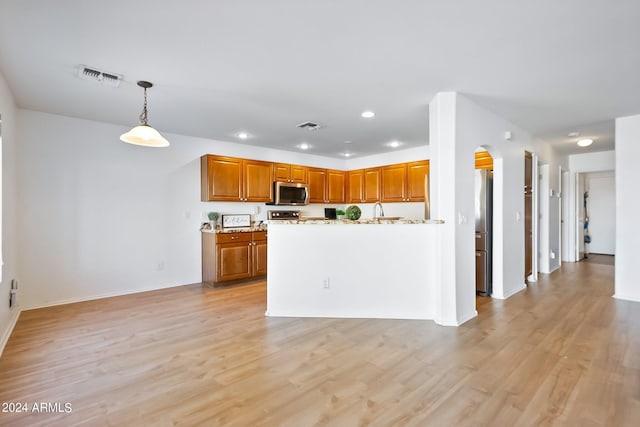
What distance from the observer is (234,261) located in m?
4.94

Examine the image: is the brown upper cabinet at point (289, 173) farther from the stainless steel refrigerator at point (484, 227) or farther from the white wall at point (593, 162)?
the white wall at point (593, 162)

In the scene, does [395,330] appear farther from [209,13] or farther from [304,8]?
[209,13]

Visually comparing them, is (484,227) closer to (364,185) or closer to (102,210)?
(364,185)

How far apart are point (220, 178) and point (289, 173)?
143cm

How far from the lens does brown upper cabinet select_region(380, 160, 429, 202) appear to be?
5.77 metres

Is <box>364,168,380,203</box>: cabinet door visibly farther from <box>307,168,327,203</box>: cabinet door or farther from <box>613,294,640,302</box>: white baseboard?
<box>613,294,640,302</box>: white baseboard

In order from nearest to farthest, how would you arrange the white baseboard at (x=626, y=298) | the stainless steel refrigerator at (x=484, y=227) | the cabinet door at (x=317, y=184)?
the white baseboard at (x=626, y=298), the stainless steel refrigerator at (x=484, y=227), the cabinet door at (x=317, y=184)

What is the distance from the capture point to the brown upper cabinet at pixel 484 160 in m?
4.63

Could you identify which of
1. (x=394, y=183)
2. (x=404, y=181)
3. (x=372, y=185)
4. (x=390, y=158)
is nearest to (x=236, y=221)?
(x=372, y=185)

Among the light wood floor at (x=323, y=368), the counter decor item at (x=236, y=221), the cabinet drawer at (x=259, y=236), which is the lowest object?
the light wood floor at (x=323, y=368)

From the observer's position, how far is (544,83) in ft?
9.71

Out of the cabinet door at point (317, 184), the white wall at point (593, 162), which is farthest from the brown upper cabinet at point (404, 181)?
the white wall at point (593, 162)

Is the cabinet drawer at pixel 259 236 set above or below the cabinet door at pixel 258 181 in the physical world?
below

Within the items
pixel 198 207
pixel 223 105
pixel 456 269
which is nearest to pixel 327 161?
pixel 198 207
